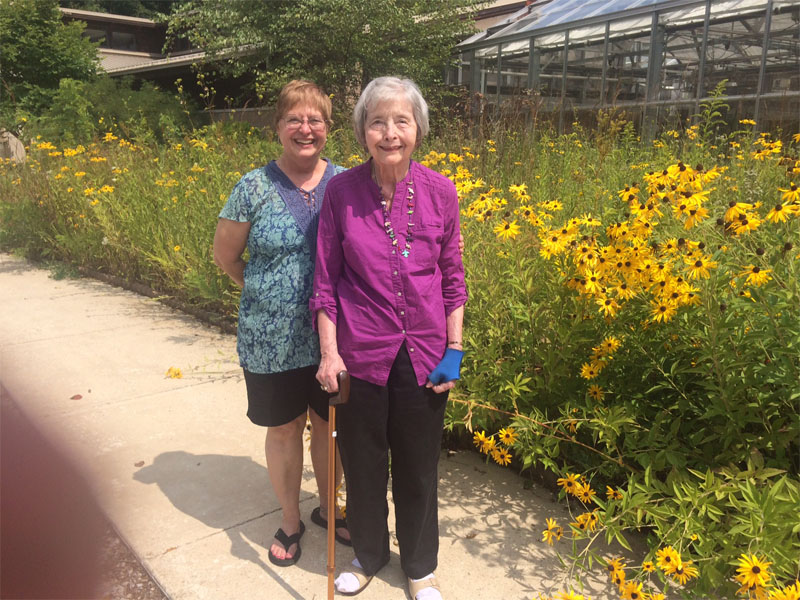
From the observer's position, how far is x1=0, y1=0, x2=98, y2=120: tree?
20.4m

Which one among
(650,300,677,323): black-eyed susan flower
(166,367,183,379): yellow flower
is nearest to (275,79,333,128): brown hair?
(650,300,677,323): black-eyed susan flower

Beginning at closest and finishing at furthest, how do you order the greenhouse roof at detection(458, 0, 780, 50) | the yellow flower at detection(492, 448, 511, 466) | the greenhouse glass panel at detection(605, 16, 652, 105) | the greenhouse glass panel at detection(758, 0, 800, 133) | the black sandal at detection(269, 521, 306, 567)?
the black sandal at detection(269, 521, 306, 567)
the yellow flower at detection(492, 448, 511, 466)
the greenhouse glass panel at detection(758, 0, 800, 133)
the greenhouse roof at detection(458, 0, 780, 50)
the greenhouse glass panel at detection(605, 16, 652, 105)

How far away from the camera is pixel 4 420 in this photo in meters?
3.77

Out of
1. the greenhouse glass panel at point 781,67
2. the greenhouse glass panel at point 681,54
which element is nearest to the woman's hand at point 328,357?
A: the greenhouse glass panel at point 781,67

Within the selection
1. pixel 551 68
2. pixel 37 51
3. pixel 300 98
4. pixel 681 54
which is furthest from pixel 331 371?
pixel 37 51

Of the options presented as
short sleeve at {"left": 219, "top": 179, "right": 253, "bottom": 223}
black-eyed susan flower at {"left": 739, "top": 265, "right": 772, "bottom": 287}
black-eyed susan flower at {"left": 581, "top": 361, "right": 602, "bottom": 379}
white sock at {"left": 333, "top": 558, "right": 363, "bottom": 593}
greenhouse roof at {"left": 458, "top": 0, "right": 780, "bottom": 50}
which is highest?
greenhouse roof at {"left": 458, "top": 0, "right": 780, "bottom": 50}

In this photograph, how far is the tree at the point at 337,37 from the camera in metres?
14.5

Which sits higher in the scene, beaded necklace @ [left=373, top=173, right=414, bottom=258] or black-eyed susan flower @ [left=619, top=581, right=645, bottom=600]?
beaded necklace @ [left=373, top=173, right=414, bottom=258]

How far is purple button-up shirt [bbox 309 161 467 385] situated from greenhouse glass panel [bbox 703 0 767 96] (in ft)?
31.6

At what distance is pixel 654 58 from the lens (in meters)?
11.3

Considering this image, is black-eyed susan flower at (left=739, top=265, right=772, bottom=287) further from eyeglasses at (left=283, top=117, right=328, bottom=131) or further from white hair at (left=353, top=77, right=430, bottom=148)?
eyeglasses at (left=283, top=117, right=328, bottom=131)

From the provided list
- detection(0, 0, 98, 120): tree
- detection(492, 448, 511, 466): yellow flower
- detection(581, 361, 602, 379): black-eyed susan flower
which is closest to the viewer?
detection(581, 361, 602, 379): black-eyed susan flower

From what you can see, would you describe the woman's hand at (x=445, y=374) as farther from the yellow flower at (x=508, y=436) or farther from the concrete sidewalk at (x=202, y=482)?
the concrete sidewalk at (x=202, y=482)

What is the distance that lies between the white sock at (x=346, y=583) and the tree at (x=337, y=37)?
1301cm
